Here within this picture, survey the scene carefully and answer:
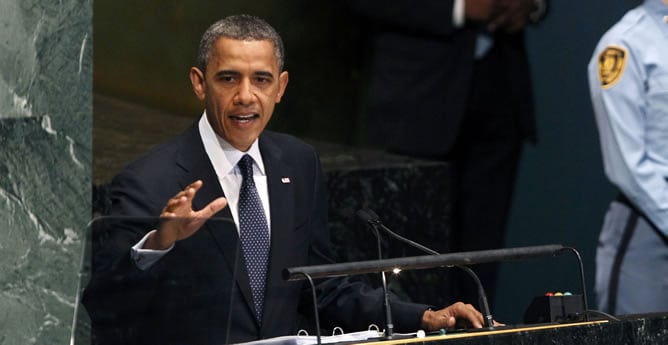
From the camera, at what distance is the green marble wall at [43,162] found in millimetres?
4695

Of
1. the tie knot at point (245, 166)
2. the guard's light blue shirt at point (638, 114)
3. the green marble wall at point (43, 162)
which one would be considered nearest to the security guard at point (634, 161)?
the guard's light blue shirt at point (638, 114)

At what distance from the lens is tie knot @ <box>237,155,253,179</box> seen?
3.74 m

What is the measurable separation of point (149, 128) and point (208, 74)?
1.33 m

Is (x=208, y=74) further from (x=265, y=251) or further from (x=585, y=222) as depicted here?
Answer: (x=585, y=222)

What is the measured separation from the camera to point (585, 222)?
5.84 metres

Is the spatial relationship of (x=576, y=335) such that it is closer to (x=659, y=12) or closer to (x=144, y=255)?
(x=144, y=255)

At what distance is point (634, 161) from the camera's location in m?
4.72

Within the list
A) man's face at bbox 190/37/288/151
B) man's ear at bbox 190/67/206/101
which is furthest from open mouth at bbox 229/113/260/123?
man's ear at bbox 190/67/206/101

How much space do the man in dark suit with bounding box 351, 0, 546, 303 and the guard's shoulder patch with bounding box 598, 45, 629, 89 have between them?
0.67m

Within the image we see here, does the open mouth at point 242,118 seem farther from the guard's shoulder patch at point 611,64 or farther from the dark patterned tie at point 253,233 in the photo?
the guard's shoulder patch at point 611,64

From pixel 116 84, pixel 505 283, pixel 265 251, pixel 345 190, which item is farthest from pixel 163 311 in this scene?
pixel 505 283

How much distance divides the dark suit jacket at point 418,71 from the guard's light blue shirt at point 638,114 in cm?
66

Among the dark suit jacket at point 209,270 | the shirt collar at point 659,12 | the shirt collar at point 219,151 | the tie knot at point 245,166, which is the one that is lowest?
the dark suit jacket at point 209,270

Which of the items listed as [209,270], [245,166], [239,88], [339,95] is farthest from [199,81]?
[339,95]
